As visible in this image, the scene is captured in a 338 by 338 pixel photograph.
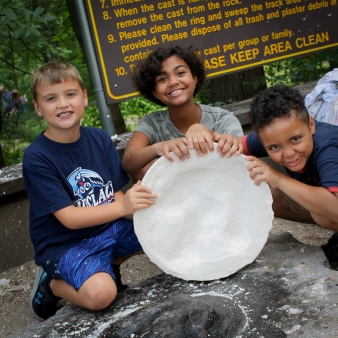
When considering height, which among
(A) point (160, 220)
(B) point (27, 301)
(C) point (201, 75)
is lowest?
(B) point (27, 301)

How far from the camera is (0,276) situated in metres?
3.56

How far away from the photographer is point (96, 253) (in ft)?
8.69

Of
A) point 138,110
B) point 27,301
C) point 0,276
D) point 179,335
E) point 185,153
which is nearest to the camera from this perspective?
point 179,335

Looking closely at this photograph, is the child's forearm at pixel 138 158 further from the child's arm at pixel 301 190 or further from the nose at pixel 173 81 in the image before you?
the child's arm at pixel 301 190

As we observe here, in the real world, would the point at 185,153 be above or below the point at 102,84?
below

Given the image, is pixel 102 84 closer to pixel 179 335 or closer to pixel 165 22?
pixel 165 22

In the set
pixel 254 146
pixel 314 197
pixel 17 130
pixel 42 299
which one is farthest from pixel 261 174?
pixel 17 130

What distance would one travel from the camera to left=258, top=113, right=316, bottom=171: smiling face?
94.4 inches

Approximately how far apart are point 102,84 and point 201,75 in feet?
3.07

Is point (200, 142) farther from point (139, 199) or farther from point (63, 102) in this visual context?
point (63, 102)

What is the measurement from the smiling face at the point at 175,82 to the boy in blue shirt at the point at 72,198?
468 mm

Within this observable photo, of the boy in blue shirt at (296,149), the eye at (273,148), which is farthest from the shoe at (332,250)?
the eye at (273,148)

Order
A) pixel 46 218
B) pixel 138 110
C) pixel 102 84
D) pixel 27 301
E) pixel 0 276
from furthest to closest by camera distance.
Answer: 1. pixel 138 110
2. pixel 102 84
3. pixel 0 276
4. pixel 27 301
5. pixel 46 218

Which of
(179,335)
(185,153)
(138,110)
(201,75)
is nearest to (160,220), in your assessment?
(185,153)
